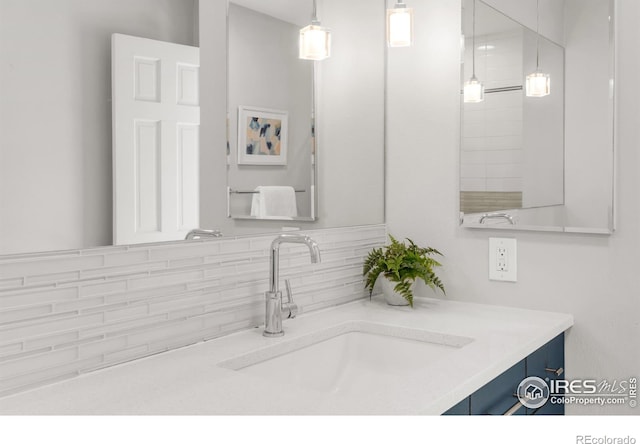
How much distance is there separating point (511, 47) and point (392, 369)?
103 centimetres

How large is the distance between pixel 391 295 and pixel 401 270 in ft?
0.30

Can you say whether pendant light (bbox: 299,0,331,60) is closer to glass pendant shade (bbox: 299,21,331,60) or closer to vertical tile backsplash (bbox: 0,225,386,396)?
glass pendant shade (bbox: 299,21,331,60)

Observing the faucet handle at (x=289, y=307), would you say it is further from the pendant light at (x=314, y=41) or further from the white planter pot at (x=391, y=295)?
the pendant light at (x=314, y=41)

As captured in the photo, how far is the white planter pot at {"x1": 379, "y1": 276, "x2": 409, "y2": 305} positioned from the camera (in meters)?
1.89

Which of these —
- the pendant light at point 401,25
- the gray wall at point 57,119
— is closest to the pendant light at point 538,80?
the pendant light at point 401,25

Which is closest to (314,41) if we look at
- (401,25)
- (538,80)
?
(401,25)

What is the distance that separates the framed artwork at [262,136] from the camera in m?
1.61

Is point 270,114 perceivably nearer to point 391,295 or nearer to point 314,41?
point 314,41

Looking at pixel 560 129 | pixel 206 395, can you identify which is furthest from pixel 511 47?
pixel 206 395

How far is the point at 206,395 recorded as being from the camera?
3.63 feet

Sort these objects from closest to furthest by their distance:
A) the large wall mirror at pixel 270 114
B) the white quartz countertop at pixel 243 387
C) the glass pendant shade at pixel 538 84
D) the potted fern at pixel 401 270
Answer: the white quartz countertop at pixel 243 387 → the large wall mirror at pixel 270 114 → the glass pendant shade at pixel 538 84 → the potted fern at pixel 401 270

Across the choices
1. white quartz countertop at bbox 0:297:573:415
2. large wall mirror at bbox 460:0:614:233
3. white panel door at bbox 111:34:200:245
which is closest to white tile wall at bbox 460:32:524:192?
large wall mirror at bbox 460:0:614:233

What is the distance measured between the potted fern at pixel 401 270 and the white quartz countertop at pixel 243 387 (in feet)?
0.90

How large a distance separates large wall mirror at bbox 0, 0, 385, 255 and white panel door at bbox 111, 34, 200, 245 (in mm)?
12
